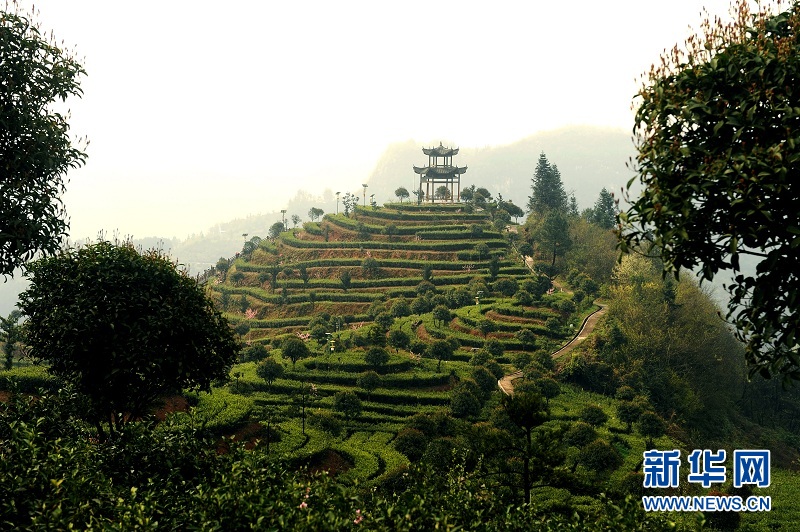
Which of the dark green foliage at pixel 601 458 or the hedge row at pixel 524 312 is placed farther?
the hedge row at pixel 524 312

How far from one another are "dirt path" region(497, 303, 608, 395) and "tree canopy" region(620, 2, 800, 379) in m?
37.1

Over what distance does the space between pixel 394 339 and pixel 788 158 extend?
43.2 m

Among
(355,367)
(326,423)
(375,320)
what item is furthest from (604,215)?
(326,423)

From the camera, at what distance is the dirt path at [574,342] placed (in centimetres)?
4881

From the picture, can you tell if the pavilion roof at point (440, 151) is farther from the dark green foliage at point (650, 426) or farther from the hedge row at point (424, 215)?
the dark green foliage at point (650, 426)

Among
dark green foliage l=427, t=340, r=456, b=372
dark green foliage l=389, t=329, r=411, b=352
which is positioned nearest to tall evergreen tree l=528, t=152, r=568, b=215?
dark green foliage l=389, t=329, r=411, b=352

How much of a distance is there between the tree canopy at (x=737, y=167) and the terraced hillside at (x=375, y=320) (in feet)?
47.0

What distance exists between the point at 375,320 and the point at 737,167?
53643 mm

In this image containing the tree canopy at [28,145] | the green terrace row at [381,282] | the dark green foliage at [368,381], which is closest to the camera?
the tree canopy at [28,145]

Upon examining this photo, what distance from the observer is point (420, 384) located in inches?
1836

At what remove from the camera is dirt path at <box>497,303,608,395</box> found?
1922 inches

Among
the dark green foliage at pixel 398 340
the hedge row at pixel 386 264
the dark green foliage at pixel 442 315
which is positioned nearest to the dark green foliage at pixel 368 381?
the dark green foliage at pixel 398 340

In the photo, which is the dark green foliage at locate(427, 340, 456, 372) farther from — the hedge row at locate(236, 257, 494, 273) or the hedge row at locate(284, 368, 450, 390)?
the hedge row at locate(236, 257, 494, 273)

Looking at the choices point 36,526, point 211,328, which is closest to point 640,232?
point 36,526
